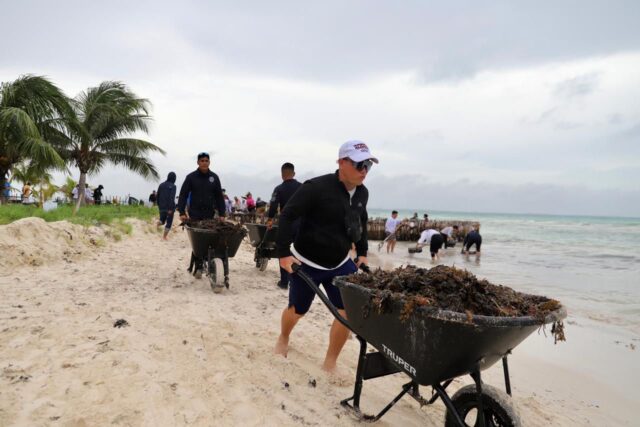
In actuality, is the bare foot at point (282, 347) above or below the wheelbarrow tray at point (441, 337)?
below

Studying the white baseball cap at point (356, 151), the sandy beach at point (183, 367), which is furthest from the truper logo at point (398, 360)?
the white baseball cap at point (356, 151)

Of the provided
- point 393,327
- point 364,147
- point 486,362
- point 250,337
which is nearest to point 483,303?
point 486,362

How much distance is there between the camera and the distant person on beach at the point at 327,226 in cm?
287

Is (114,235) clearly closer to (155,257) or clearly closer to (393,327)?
(155,257)

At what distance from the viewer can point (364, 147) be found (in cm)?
281

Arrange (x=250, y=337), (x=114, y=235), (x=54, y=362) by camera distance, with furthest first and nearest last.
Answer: (x=114, y=235) → (x=250, y=337) → (x=54, y=362)

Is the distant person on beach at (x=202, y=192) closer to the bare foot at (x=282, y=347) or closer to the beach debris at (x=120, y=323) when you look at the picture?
the beach debris at (x=120, y=323)

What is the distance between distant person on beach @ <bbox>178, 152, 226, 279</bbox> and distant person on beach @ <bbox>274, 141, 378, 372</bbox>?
9.67 ft

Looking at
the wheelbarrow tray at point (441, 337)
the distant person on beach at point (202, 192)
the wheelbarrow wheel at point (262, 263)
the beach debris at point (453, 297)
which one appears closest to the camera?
the wheelbarrow tray at point (441, 337)

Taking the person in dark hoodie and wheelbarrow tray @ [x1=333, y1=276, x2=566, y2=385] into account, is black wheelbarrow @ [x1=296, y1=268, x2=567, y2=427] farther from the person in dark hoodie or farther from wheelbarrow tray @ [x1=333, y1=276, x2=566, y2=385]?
the person in dark hoodie

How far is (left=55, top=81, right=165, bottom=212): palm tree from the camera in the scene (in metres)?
16.7

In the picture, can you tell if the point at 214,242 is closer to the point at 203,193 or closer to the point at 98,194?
the point at 203,193

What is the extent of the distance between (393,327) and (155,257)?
6.80 meters

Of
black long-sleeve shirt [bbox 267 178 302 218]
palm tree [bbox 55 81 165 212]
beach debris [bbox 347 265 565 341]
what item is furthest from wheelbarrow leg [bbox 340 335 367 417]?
palm tree [bbox 55 81 165 212]
